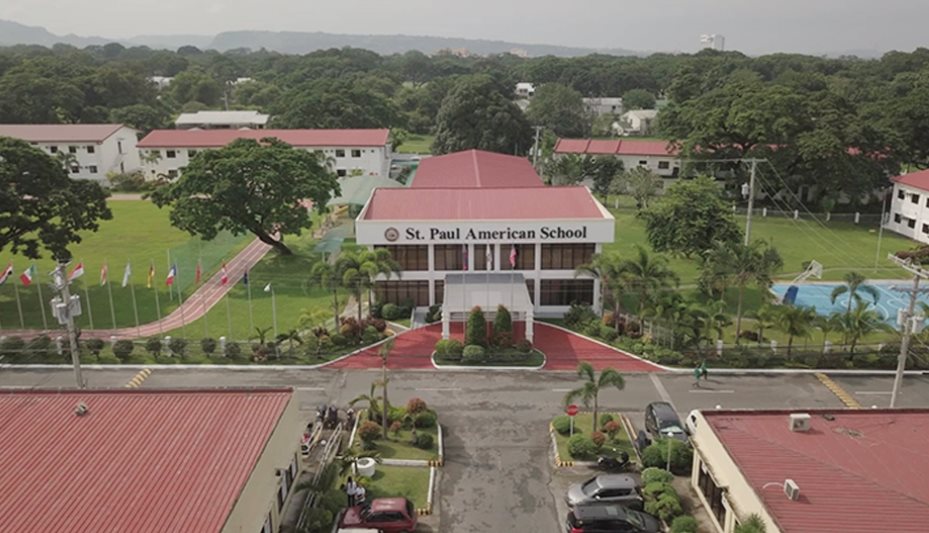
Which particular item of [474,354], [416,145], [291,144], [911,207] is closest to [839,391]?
[474,354]

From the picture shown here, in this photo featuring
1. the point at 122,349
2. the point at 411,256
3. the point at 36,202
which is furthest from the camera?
the point at 411,256

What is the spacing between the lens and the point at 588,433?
27734 mm

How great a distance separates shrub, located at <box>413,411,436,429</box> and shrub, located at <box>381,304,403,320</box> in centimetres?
1215

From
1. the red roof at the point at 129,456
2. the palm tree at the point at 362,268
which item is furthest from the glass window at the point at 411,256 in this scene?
the red roof at the point at 129,456

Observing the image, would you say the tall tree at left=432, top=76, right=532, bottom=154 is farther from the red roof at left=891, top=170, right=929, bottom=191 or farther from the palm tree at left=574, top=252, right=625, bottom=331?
the palm tree at left=574, top=252, right=625, bottom=331

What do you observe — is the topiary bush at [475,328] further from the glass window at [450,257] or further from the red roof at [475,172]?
the red roof at [475,172]

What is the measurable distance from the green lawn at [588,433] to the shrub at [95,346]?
22043mm

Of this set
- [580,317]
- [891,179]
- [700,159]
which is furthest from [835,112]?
[580,317]

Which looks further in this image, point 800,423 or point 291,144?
point 291,144

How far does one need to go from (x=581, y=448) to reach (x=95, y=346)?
77.0ft

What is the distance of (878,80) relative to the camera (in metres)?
110

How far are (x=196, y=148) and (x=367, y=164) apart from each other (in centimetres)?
1847

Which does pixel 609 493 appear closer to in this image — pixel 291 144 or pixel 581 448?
pixel 581 448

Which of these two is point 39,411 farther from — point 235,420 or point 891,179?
point 891,179
